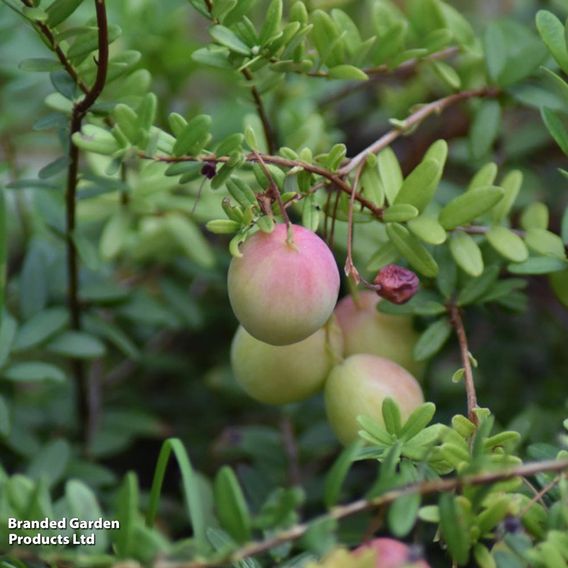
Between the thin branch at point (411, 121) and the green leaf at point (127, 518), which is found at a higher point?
the thin branch at point (411, 121)

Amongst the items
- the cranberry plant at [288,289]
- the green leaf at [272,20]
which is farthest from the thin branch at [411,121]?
the green leaf at [272,20]

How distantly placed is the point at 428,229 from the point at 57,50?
287 millimetres

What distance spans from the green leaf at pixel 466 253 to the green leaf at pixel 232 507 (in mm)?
273

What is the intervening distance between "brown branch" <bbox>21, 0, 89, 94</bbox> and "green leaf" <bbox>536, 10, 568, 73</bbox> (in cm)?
33

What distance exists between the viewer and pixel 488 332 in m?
1.07

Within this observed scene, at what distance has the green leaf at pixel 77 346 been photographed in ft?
2.60

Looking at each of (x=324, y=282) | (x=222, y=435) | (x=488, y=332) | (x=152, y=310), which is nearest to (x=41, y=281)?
(x=152, y=310)

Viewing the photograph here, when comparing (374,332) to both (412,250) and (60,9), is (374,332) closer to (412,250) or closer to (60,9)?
(412,250)

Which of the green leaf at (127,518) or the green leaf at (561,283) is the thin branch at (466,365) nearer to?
the green leaf at (561,283)

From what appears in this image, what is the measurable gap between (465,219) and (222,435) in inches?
17.6

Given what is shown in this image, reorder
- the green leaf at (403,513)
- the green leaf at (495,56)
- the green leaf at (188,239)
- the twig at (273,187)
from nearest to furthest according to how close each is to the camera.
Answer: the green leaf at (403,513), the twig at (273,187), the green leaf at (495,56), the green leaf at (188,239)

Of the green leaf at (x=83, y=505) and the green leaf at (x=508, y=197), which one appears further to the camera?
the green leaf at (x=508, y=197)

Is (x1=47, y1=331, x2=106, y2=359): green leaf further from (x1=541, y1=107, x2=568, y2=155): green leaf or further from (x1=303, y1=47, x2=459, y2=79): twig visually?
(x1=541, y1=107, x2=568, y2=155): green leaf

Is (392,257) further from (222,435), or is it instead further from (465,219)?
(222,435)
